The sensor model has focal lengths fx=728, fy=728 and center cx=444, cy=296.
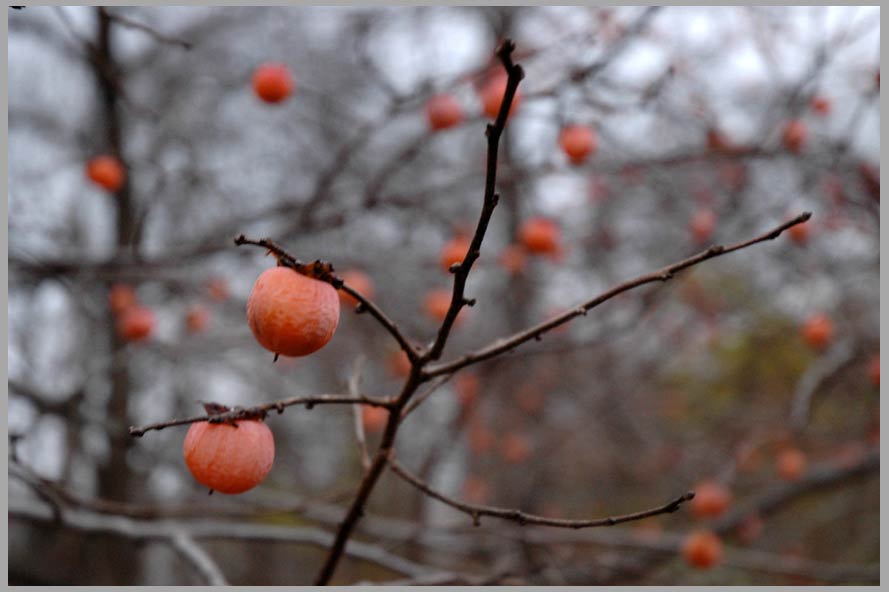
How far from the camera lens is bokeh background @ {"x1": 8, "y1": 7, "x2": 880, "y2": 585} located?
3.21m

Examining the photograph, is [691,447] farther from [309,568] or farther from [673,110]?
[309,568]

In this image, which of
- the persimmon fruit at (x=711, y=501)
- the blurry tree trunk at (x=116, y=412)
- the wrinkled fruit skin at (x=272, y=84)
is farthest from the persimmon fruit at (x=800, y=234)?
the blurry tree trunk at (x=116, y=412)

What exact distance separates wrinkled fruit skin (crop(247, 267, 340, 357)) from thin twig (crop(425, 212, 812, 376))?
0.59 feet

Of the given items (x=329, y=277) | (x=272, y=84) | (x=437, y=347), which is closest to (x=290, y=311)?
(x=329, y=277)

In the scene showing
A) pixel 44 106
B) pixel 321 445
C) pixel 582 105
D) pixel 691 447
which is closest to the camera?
pixel 582 105

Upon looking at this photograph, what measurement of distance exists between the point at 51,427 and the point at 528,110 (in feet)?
9.95

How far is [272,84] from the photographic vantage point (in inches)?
101

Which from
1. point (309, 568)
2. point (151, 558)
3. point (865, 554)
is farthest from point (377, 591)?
point (309, 568)

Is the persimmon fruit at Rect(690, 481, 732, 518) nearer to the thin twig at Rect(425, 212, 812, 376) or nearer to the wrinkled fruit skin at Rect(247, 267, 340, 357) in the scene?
the thin twig at Rect(425, 212, 812, 376)

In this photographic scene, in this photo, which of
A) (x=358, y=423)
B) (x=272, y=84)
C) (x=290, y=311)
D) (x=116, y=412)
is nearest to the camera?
(x=290, y=311)

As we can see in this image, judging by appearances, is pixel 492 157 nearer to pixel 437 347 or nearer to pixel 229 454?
pixel 437 347

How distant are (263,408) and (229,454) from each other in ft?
0.26

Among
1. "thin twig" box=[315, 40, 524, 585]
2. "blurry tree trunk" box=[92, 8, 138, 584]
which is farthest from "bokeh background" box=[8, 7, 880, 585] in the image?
"thin twig" box=[315, 40, 524, 585]

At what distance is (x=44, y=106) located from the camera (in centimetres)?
495
